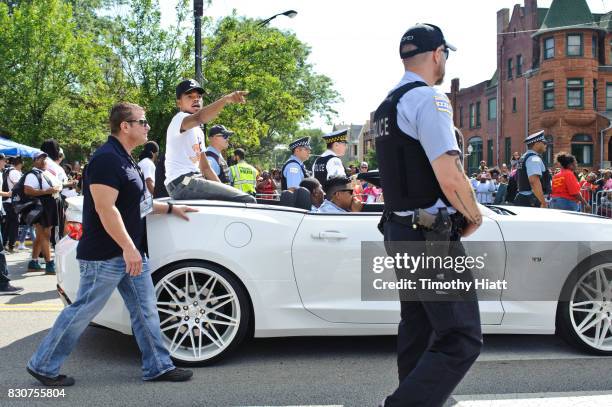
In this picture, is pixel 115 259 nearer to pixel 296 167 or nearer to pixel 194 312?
pixel 194 312

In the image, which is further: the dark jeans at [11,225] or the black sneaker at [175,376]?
the dark jeans at [11,225]

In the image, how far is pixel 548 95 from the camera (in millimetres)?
40250

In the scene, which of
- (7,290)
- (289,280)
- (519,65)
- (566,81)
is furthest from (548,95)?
(289,280)

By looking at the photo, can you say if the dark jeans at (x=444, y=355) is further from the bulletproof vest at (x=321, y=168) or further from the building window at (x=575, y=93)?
the building window at (x=575, y=93)

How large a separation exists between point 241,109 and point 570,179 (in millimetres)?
16611

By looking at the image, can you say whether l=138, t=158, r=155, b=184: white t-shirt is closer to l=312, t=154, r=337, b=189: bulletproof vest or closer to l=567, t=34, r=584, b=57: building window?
l=312, t=154, r=337, b=189: bulletproof vest

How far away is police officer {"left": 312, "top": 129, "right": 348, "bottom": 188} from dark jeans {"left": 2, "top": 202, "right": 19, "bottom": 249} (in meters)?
6.95

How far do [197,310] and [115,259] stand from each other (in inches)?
29.1

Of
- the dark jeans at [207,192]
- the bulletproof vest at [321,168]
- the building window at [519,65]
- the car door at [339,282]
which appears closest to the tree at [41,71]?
the bulletproof vest at [321,168]

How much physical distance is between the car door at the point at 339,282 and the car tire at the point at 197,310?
458 millimetres

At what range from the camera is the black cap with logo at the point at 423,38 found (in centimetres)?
298

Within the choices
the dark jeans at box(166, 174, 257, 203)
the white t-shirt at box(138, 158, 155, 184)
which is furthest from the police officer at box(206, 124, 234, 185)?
the dark jeans at box(166, 174, 257, 203)

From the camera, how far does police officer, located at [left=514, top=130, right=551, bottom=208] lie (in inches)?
341

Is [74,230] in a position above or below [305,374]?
above
